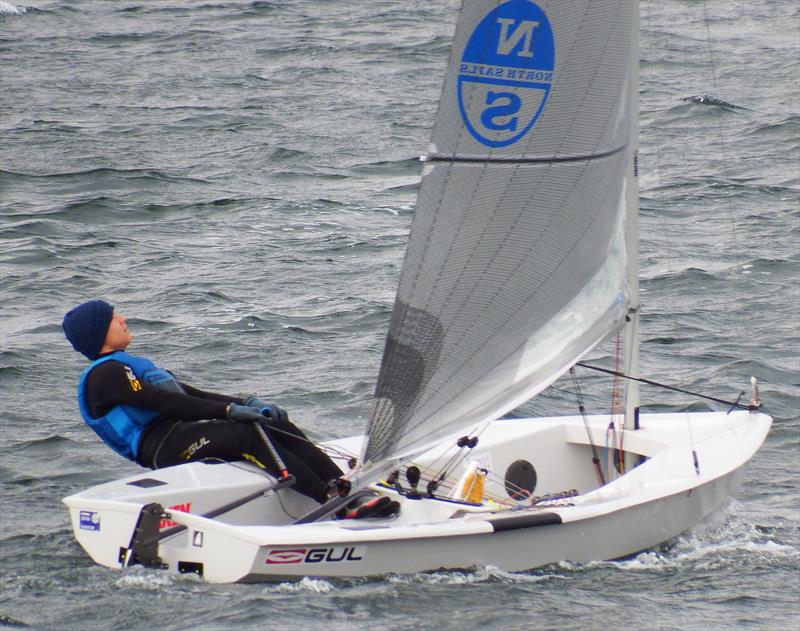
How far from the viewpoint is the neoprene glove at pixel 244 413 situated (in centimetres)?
515

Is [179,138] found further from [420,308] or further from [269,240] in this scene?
[420,308]

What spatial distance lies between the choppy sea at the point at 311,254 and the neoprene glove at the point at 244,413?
2.25 feet

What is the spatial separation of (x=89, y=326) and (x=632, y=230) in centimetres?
215

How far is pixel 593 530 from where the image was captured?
203 inches

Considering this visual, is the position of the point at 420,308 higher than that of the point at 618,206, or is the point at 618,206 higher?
the point at 618,206

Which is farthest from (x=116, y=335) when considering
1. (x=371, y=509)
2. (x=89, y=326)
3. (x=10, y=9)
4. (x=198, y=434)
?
(x=10, y=9)

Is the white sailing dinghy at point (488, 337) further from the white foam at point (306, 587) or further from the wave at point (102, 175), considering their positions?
the wave at point (102, 175)

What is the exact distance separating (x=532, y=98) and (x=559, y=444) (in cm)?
181

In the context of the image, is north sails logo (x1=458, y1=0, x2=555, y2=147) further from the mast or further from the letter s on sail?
the mast

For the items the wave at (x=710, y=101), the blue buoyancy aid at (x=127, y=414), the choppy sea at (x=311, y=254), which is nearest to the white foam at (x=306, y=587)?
the choppy sea at (x=311, y=254)

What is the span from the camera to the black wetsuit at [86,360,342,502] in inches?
203

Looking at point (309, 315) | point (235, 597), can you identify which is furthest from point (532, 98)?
point (309, 315)

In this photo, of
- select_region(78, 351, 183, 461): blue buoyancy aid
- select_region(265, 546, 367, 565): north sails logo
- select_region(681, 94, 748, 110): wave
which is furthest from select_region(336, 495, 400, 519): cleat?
select_region(681, 94, 748, 110): wave

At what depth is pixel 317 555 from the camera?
15.4ft
